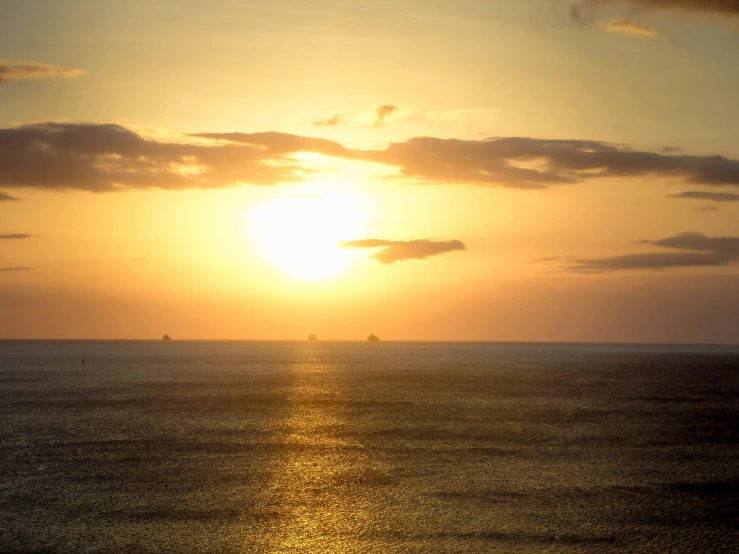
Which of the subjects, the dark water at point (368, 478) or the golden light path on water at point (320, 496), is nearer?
the golden light path on water at point (320, 496)

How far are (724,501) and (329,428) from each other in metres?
30.8

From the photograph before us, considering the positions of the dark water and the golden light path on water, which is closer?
the golden light path on water

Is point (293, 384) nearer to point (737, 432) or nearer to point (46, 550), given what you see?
point (737, 432)

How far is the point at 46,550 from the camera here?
2505cm

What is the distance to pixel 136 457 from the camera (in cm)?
4297

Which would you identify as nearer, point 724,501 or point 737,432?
point 724,501

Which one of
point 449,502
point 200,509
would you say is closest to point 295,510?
point 200,509

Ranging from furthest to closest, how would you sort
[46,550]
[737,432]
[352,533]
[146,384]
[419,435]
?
1. [146,384]
2. [737,432]
3. [419,435]
4. [352,533]
5. [46,550]

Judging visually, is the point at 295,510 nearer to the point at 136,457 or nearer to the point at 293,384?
the point at 136,457

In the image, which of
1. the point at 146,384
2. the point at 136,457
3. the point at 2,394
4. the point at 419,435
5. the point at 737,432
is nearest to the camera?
the point at 136,457

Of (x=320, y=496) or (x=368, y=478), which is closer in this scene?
(x=320, y=496)

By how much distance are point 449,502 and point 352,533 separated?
5680mm

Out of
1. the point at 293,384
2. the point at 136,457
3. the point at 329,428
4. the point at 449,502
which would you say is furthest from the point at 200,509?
the point at 293,384

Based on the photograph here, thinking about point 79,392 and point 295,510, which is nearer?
point 295,510
